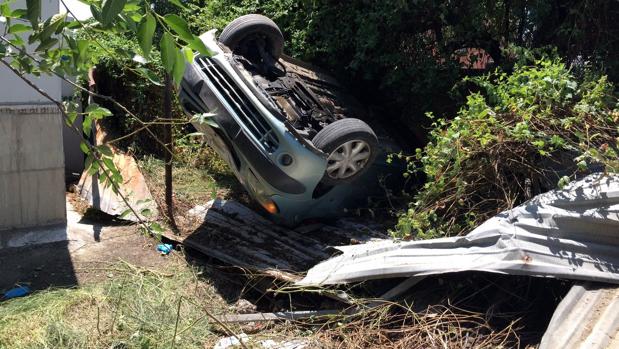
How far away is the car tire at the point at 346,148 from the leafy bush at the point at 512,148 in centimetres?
74

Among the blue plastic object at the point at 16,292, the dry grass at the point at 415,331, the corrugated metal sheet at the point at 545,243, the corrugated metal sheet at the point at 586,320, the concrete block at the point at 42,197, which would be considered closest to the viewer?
the corrugated metal sheet at the point at 586,320

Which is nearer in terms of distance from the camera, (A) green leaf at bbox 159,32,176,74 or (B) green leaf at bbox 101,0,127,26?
(B) green leaf at bbox 101,0,127,26

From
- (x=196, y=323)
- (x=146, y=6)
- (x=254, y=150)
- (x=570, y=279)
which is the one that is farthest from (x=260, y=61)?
(x=146, y=6)

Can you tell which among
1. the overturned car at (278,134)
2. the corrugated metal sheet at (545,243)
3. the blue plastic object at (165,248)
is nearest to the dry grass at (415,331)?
the corrugated metal sheet at (545,243)

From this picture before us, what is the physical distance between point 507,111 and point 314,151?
1.59m

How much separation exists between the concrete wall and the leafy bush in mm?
3436

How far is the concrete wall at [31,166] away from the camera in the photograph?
5707mm

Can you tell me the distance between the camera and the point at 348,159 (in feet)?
17.8

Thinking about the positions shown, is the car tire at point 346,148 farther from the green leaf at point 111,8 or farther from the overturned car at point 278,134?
the green leaf at point 111,8

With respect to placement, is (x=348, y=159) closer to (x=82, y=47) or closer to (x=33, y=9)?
(x=82, y=47)

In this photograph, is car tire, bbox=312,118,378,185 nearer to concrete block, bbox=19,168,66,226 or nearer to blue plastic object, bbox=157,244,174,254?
blue plastic object, bbox=157,244,174,254

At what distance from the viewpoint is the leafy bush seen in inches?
169

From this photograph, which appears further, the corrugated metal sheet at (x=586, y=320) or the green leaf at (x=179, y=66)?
the corrugated metal sheet at (x=586, y=320)

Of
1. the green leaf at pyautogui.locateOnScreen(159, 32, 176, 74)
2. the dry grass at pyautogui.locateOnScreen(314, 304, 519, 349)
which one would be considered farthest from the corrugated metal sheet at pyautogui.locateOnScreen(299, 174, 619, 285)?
the green leaf at pyautogui.locateOnScreen(159, 32, 176, 74)
